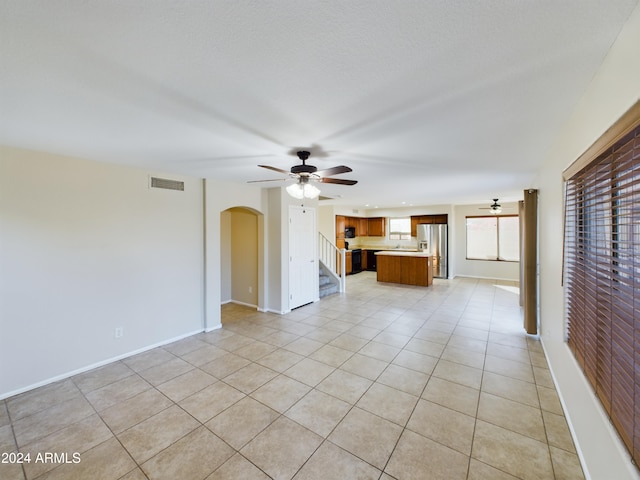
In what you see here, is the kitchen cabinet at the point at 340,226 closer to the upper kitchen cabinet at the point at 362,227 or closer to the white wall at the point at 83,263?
the upper kitchen cabinet at the point at 362,227

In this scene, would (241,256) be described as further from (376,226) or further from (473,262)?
(473,262)

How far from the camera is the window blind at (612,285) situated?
116 centimetres

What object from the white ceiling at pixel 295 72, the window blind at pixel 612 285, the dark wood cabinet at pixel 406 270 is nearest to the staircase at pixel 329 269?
the dark wood cabinet at pixel 406 270

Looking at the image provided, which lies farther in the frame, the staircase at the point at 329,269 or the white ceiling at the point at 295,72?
Result: the staircase at the point at 329,269

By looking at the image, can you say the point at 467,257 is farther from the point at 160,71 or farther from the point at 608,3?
the point at 160,71

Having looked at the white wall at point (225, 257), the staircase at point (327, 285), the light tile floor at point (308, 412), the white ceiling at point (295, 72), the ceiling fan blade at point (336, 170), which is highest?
the white ceiling at point (295, 72)

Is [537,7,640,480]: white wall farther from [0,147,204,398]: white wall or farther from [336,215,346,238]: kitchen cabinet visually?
[336,215,346,238]: kitchen cabinet

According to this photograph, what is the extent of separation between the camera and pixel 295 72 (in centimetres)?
145

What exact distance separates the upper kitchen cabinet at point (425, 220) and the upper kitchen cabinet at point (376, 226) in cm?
130

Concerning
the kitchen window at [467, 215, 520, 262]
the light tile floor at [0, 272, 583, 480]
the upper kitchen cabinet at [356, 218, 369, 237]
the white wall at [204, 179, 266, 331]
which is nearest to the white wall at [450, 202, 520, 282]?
the kitchen window at [467, 215, 520, 262]

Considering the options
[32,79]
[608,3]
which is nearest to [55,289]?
[32,79]

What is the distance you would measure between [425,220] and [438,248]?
108 cm

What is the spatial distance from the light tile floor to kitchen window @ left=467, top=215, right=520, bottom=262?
495 cm

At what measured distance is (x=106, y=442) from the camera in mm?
2076
